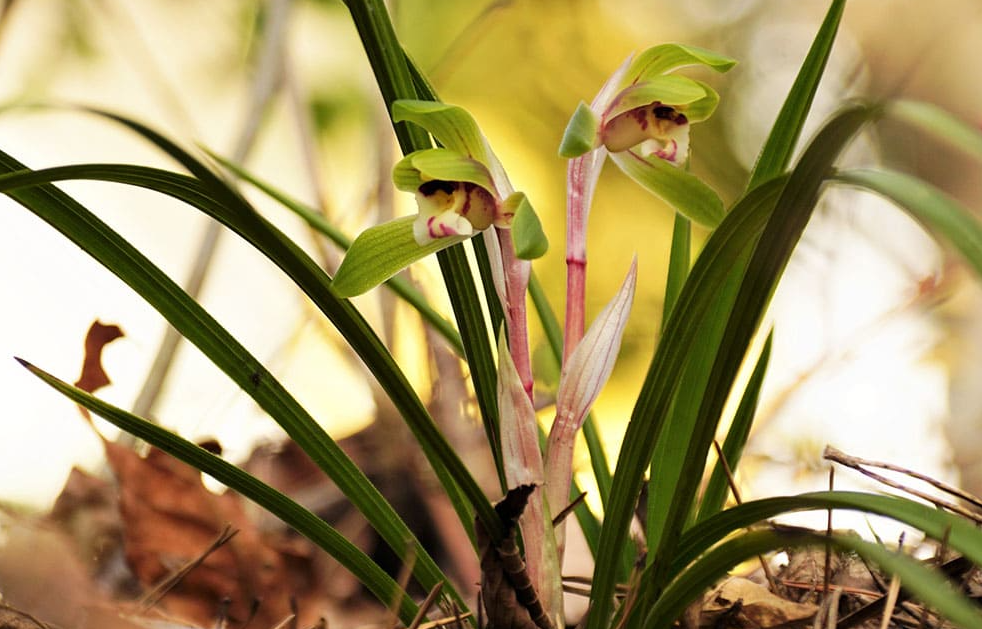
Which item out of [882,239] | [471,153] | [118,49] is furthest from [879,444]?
[118,49]

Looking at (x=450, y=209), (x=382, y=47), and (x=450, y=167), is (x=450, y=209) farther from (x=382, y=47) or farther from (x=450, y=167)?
(x=382, y=47)

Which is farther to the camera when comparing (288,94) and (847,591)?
(288,94)

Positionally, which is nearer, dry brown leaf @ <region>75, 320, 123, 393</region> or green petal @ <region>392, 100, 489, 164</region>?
green petal @ <region>392, 100, 489, 164</region>

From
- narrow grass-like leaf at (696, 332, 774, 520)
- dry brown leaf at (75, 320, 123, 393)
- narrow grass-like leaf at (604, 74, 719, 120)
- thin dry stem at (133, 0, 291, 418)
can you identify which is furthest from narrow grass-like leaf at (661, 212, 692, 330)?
thin dry stem at (133, 0, 291, 418)

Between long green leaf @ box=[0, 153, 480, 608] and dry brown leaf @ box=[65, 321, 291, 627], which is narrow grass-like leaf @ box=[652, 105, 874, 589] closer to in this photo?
long green leaf @ box=[0, 153, 480, 608]

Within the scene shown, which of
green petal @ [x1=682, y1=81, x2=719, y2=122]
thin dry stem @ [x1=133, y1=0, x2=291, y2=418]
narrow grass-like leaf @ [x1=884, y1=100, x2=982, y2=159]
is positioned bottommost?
narrow grass-like leaf @ [x1=884, y1=100, x2=982, y2=159]

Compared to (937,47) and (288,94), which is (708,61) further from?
(937,47)
